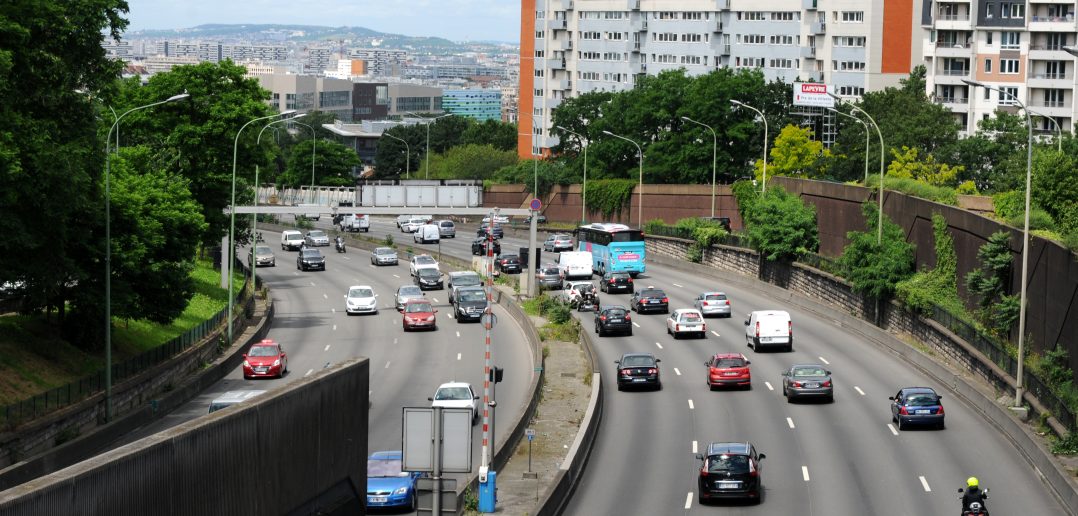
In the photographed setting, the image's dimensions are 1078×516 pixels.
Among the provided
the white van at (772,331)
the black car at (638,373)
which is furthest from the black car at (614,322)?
the black car at (638,373)

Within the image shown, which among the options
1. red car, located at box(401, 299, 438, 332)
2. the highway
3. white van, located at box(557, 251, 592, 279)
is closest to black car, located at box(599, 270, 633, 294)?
white van, located at box(557, 251, 592, 279)

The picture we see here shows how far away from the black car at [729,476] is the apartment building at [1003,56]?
93118mm

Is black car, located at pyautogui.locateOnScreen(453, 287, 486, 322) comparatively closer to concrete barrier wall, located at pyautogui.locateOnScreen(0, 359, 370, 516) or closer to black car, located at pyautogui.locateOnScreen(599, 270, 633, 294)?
black car, located at pyautogui.locateOnScreen(599, 270, 633, 294)

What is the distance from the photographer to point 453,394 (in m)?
40.7

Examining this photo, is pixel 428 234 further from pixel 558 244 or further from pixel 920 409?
pixel 920 409

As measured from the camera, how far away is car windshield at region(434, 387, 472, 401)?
40.6 metres

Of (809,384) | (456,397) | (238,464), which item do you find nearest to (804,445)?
(809,384)

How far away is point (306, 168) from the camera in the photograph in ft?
518

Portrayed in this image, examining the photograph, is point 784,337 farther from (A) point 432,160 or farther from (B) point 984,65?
(A) point 432,160

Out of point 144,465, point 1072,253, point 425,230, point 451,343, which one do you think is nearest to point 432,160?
point 425,230

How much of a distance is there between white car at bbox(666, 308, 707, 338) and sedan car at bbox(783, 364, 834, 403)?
44.7 feet

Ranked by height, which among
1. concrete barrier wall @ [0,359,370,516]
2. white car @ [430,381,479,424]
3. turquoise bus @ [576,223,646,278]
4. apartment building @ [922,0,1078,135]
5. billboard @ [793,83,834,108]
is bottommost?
white car @ [430,381,479,424]

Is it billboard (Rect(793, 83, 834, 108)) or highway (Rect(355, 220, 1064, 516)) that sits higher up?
billboard (Rect(793, 83, 834, 108))

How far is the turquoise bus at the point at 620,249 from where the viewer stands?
8006cm
